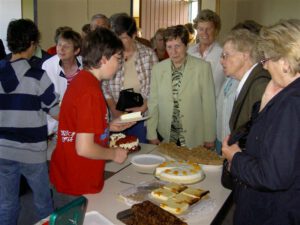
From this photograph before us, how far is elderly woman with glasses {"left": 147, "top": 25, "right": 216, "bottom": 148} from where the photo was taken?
2605mm

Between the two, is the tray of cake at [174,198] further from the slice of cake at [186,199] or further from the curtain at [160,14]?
the curtain at [160,14]

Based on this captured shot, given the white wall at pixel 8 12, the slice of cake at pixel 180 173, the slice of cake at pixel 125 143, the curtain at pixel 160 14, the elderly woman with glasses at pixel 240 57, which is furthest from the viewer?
the curtain at pixel 160 14

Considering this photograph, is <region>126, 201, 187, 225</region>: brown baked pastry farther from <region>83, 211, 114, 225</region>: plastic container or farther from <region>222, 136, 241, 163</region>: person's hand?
<region>222, 136, 241, 163</region>: person's hand

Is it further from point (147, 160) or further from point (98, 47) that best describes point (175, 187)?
point (98, 47)

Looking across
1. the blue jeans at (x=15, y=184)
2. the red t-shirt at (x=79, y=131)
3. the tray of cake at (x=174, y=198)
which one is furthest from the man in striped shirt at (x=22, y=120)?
the tray of cake at (x=174, y=198)

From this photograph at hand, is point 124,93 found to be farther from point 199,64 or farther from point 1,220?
point 1,220

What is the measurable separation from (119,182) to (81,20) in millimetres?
3197

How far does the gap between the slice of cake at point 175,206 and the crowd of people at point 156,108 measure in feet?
0.70

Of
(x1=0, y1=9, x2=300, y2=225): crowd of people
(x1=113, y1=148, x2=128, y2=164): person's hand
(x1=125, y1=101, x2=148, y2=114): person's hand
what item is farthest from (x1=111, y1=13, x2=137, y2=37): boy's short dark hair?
(x1=113, y1=148, x2=128, y2=164): person's hand

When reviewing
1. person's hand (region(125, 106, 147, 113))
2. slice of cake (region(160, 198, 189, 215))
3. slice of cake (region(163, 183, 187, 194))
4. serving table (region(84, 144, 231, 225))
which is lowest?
serving table (region(84, 144, 231, 225))

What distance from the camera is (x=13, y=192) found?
2094mm

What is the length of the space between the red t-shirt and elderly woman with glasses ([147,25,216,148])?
3.52ft

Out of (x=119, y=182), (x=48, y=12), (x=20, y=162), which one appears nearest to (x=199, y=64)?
(x=119, y=182)

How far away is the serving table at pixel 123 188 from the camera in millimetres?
1431
